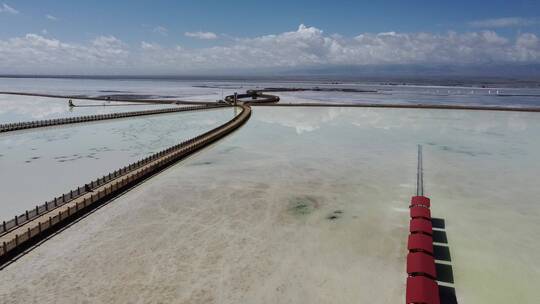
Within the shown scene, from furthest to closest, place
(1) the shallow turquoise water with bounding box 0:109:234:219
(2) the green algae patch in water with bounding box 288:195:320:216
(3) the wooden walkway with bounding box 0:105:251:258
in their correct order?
(1) the shallow turquoise water with bounding box 0:109:234:219 < (2) the green algae patch in water with bounding box 288:195:320:216 < (3) the wooden walkway with bounding box 0:105:251:258

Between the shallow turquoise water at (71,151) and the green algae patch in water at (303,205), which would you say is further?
the shallow turquoise water at (71,151)

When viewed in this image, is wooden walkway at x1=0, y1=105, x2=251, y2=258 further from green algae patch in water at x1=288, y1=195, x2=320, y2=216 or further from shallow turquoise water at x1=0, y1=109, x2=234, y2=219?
green algae patch in water at x1=288, y1=195, x2=320, y2=216

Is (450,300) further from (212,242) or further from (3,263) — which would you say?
(3,263)

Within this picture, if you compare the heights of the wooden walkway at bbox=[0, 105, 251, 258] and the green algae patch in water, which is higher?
the wooden walkway at bbox=[0, 105, 251, 258]

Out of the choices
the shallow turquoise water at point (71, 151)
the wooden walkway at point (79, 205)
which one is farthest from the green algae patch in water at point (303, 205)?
the shallow turquoise water at point (71, 151)

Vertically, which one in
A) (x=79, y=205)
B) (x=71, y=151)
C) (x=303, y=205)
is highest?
(x=71, y=151)

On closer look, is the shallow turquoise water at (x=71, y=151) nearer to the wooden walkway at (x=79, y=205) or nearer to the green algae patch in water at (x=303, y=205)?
the wooden walkway at (x=79, y=205)

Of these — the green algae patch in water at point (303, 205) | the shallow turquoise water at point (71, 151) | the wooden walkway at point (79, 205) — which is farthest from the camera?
the shallow turquoise water at point (71, 151)

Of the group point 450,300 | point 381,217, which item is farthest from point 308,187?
point 450,300

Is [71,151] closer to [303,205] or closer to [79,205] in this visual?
[79,205]

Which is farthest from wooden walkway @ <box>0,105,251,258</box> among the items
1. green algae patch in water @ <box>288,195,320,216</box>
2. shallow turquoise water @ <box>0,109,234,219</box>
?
green algae patch in water @ <box>288,195,320,216</box>

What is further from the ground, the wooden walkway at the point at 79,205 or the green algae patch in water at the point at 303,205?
the wooden walkway at the point at 79,205

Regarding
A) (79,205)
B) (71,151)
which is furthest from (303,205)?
(71,151)
